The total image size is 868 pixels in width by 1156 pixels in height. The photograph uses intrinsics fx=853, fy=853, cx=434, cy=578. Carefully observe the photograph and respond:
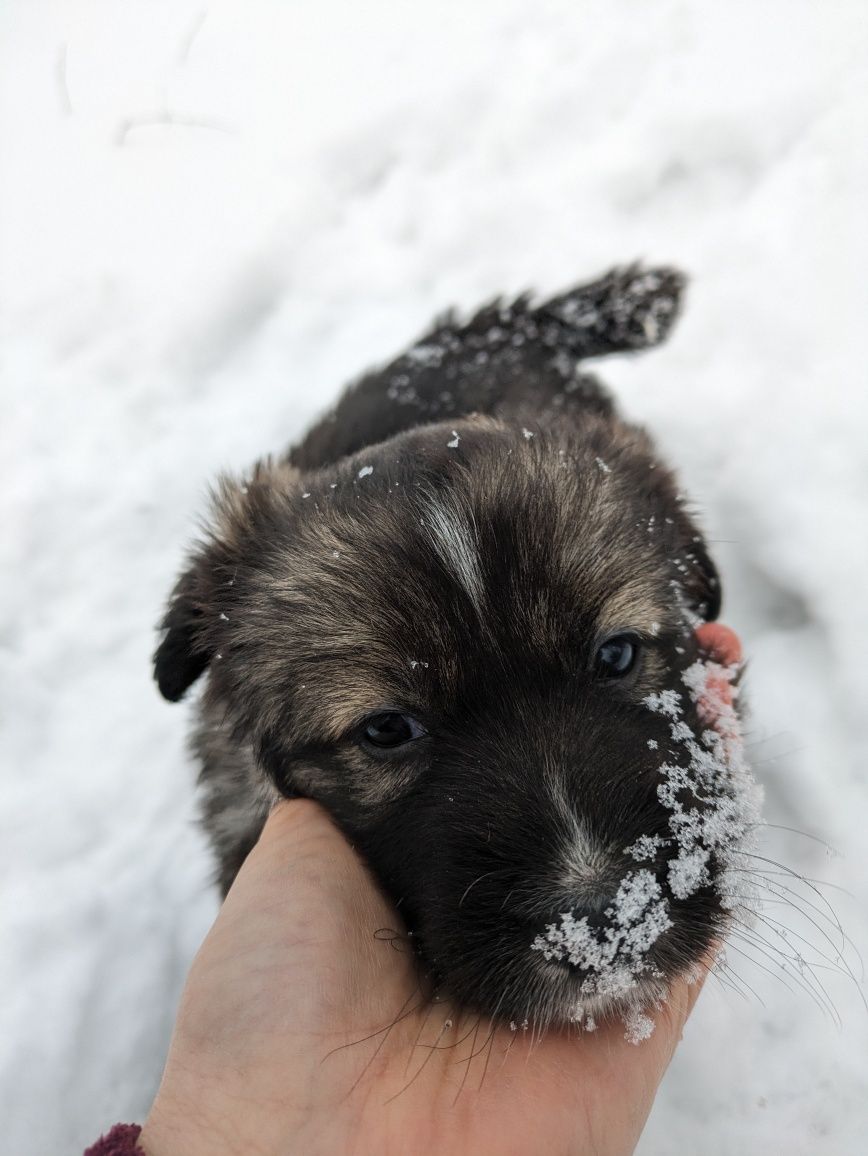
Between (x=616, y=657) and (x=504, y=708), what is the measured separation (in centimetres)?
32

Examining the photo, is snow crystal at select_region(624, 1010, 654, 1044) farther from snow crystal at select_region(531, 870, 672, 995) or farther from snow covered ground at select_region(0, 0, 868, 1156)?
snow covered ground at select_region(0, 0, 868, 1156)

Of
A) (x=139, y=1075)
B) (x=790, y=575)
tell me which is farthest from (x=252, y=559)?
(x=790, y=575)

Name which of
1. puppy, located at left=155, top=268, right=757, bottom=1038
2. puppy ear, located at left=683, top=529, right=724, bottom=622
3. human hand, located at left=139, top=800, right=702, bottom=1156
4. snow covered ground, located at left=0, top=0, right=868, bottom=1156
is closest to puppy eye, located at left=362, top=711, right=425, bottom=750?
puppy, located at left=155, top=268, right=757, bottom=1038

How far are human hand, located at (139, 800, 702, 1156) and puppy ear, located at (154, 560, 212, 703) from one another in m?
0.56

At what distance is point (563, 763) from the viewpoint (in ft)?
5.85

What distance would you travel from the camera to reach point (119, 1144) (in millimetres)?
1822

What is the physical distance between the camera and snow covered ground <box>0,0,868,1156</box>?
9.52ft

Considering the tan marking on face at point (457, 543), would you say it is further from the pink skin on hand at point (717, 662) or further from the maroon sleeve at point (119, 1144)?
the maroon sleeve at point (119, 1144)

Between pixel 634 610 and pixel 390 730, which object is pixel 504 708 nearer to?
pixel 390 730

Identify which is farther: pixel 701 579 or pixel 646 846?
pixel 701 579

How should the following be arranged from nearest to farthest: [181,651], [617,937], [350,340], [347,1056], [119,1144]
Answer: [617,937] → [119,1144] → [347,1056] → [181,651] → [350,340]

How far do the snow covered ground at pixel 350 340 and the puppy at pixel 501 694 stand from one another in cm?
111

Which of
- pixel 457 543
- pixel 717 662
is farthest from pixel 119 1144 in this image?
pixel 717 662

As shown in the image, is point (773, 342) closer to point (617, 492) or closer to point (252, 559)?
point (617, 492)
